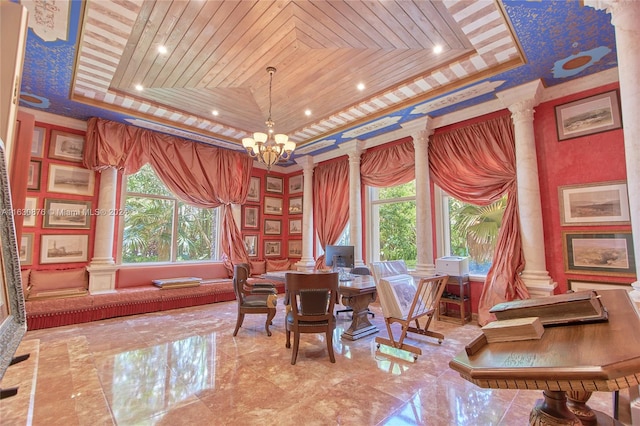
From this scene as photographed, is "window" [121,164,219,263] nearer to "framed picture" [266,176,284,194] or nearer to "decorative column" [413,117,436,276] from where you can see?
"framed picture" [266,176,284,194]

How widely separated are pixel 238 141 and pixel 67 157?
291cm

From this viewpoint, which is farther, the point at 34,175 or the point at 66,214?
the point at 66,214

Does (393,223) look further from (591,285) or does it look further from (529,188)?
(591,285)

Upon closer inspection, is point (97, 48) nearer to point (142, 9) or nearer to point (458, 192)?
point (142, 9)

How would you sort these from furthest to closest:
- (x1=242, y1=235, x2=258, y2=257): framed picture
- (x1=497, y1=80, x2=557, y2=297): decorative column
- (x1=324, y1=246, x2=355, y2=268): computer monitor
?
(x1=242, y1=235, x2=258, y2=257): framed picture → (x1=324, y1=246, x2=355, y2=268): computer monitor → (x1=497, y1=80, x2=557, y2=297): decorative column

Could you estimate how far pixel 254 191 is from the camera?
7.46 m

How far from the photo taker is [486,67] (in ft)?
12.1

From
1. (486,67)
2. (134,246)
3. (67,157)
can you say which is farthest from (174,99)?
(486,67)

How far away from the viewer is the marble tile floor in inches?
81.9

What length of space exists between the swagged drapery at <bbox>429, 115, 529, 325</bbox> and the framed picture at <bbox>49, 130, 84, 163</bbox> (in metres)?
6.13

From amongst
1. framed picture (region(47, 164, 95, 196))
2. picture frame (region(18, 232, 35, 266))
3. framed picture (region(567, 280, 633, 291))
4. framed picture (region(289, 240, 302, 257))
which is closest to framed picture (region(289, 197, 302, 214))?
framed picture (region(289, 240, 302, 257))

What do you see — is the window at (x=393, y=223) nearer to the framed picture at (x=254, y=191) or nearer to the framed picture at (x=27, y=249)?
the framed picture at (x=254, y=191)

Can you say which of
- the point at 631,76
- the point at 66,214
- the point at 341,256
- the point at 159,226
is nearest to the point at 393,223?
the point at 341,256

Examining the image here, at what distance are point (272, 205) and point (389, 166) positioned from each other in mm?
3371
